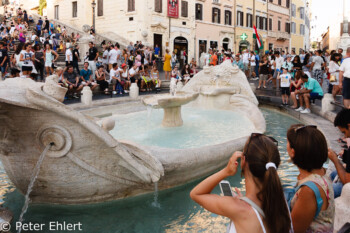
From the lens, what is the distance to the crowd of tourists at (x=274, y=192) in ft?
5.47

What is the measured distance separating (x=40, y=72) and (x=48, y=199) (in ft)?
34.1

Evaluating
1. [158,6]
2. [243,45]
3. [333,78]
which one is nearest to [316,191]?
[333,78]

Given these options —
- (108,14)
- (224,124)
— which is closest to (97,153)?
(224,124)

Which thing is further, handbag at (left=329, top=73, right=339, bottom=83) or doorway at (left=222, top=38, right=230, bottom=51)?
doorway at (left=222, top=38, right=230, bottom=51)

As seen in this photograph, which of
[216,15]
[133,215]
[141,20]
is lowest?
[133,215]

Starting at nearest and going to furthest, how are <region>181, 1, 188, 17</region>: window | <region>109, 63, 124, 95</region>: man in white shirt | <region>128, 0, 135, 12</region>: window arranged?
<region>109, 63, 124, 95</region>: man in white shirt
<region>128, 0, 135, 12</region>: window
<region>181, 1, 188, 17</region>: window

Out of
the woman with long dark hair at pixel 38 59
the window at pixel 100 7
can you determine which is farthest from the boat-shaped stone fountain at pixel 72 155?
the window at pixel 100 7

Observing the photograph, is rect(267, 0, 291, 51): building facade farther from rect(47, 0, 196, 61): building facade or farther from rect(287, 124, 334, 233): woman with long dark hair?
rect(287, 124, 334, 233): woman with long dark hair

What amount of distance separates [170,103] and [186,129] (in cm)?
69

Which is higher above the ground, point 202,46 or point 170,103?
point 202,46

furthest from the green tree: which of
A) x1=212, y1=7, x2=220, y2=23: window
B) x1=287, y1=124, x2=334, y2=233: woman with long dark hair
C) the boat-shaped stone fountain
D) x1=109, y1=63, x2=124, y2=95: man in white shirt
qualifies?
x1=287, y1=124, x2=334, y2=233: woman with long dark hair

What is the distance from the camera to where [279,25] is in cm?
4456

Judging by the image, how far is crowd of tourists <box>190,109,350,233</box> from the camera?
1.67m

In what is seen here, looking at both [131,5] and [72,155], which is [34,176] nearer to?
[72,155]
